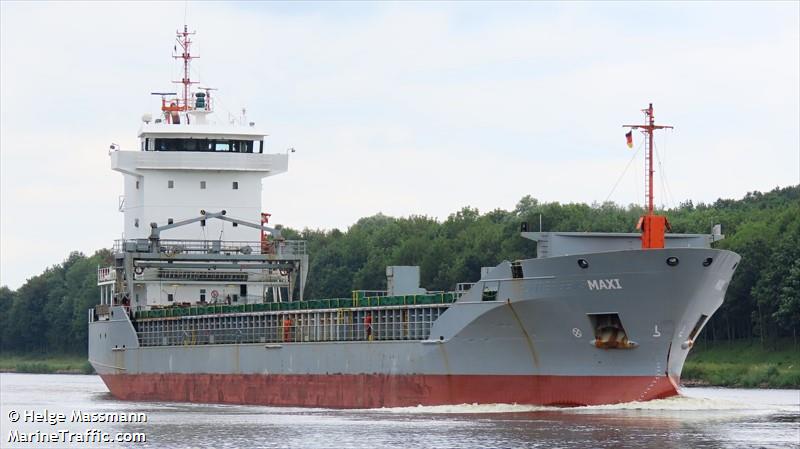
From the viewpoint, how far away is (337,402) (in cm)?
4612

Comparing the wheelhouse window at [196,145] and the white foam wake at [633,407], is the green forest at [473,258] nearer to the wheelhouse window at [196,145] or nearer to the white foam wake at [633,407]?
the wheelhouse window at [196,145]

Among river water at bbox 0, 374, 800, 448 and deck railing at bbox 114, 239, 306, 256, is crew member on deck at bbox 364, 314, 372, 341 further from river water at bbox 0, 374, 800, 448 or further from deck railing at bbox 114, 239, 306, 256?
deck railing at bbox 114, 239, 306, 256

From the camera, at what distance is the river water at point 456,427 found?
34094mm

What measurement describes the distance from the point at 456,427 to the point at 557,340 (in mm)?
4651

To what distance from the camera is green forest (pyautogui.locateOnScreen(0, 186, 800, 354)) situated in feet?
238

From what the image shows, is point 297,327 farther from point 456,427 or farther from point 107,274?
point 107,274

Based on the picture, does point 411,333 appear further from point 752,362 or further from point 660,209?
point 660,209

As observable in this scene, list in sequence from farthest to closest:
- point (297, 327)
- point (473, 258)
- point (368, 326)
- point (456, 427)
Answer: point (473, 258)
point (297, 327)
point (368, 326)
point (456, 427)

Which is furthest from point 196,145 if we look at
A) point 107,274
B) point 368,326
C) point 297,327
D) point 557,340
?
point 557,340

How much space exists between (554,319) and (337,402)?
9.03 metres

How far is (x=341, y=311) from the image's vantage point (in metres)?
47.1

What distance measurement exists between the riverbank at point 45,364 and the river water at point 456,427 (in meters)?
59.1

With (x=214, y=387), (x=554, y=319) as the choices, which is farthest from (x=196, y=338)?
(x=554, y=319)

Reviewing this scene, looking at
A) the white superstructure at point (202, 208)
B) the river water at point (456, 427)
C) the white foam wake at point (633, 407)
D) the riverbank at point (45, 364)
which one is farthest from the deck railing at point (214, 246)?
the riverbank at point (45, 364)
